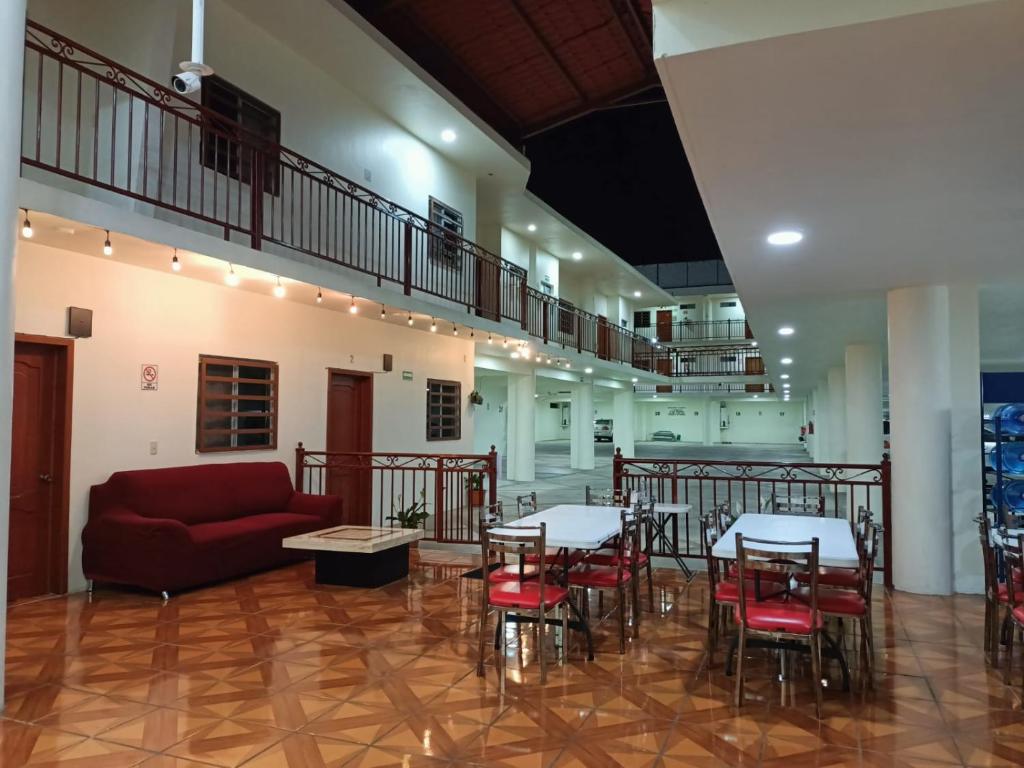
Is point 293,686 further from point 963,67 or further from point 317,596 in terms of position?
point 963,67

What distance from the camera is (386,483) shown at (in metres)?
9.46

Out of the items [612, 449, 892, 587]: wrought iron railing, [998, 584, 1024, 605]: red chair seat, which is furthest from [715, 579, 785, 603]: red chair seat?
[998, 584, 1024, 605]: red chair seat

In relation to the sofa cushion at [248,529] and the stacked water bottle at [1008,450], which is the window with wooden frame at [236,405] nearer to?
the sofa cushion at [248,529]

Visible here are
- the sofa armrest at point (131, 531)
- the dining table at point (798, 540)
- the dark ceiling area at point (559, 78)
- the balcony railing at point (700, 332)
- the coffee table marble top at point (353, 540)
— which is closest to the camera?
the dining table at point (798, 540)

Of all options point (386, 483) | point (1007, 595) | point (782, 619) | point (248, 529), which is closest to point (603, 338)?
point (386, 483)

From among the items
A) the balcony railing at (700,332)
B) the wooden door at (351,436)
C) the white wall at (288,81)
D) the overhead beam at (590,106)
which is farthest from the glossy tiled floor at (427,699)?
the balcony railing at (700,332)

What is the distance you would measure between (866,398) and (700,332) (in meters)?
18.1

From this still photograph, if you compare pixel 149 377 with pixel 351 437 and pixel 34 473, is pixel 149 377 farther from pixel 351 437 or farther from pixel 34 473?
pixel 351 437

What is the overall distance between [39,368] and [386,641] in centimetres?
338

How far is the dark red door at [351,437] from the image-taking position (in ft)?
27.5

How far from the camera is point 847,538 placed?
4254 mm

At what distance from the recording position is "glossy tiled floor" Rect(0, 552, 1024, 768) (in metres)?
2.96

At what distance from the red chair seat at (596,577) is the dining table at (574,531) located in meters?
0.08

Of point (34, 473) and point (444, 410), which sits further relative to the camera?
point (444, 410)
